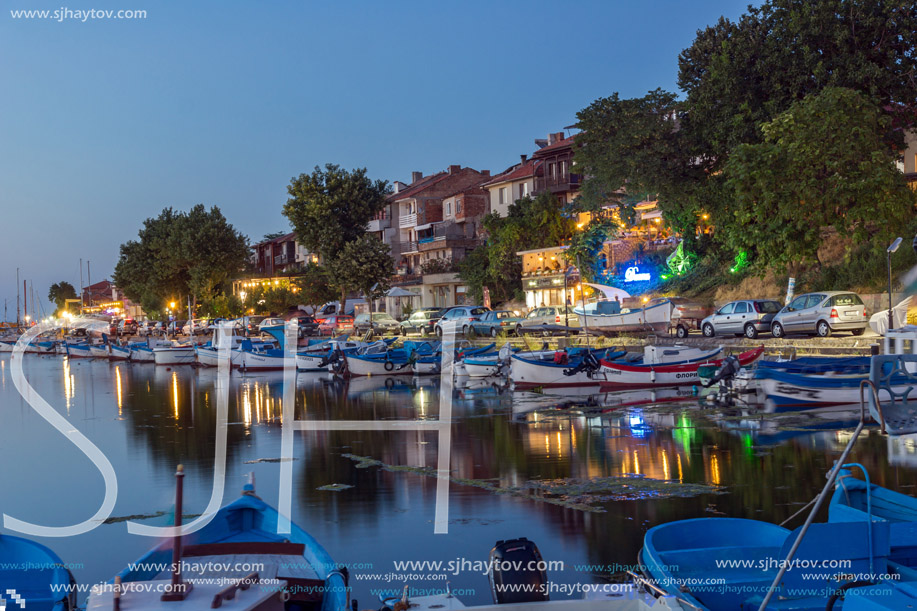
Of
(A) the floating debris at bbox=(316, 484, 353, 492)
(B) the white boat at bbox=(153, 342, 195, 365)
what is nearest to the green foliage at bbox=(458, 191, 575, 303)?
(B) the white boat at bbox=(153, 342, 195, 365)

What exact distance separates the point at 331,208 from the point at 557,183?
16.9m

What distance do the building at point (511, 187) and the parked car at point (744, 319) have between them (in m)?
31.5

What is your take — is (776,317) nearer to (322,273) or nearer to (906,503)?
(906,503)

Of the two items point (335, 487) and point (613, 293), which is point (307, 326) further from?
point (335, 487)

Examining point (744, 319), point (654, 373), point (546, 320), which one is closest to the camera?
point (654, 373)

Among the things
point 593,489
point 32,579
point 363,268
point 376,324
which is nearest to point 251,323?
point 363,268

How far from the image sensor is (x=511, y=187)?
65.6 metres

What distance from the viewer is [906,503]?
7.16 meters

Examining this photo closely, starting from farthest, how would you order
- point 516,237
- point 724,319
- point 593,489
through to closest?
1. point 516,237
2. point 724,319
3. point 593,489

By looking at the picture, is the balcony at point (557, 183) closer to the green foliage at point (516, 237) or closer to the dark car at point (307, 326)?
the green foliage at point (516, 237)

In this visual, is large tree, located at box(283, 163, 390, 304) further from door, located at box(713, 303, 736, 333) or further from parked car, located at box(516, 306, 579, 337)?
door, located at box(713, 303, 736, 333)

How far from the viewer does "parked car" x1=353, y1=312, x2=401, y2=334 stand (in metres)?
50.5

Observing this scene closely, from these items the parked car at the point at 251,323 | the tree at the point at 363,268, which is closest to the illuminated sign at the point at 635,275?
the tree at the point at 363,268

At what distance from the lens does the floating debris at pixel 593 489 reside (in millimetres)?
12098
